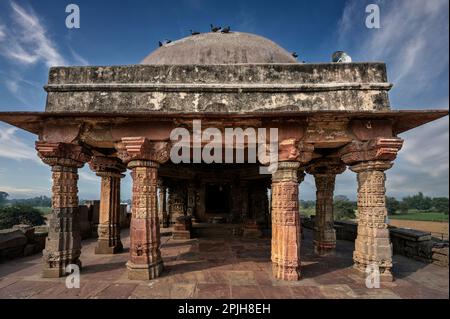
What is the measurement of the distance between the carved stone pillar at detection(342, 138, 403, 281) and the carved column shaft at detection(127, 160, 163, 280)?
15.4 ft

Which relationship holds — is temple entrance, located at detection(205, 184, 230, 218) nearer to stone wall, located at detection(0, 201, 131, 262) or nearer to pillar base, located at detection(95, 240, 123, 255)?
stone wall, located at detection(0, 201, 131, 262)

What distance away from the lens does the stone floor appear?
4852 millimetres

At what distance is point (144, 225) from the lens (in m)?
5.65

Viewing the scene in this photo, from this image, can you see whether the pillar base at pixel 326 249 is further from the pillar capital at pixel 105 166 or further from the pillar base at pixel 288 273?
the pillar capital at pixel 105 166

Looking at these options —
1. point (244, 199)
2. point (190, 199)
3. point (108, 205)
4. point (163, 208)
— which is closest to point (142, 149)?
point (108, 205)

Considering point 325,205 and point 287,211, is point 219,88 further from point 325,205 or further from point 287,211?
point 325,205

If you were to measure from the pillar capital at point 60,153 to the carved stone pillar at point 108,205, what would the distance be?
62.0 inches

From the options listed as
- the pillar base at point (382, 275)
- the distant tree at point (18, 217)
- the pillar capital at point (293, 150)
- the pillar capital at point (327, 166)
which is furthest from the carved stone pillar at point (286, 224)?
the distant tree at point (18, 217)

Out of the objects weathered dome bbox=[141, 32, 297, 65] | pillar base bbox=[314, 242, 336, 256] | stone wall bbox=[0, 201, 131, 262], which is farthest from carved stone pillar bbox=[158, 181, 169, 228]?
pillar base bbox=[314, 242, 336, 256]

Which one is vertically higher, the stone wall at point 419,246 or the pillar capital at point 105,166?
the pillar capital at point 105,166

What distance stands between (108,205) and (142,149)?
11.2ft

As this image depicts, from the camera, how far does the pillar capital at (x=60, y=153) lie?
5.67 meters

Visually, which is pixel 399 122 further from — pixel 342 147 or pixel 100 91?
pixel 100 91
